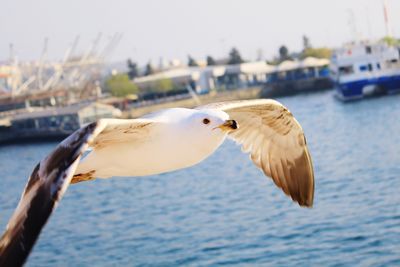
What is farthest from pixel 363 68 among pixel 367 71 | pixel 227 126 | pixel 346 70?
pixel 227 126

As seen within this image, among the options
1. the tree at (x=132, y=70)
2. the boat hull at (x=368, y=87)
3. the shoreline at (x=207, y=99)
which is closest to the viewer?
the boat hull at (x=368, y=87)

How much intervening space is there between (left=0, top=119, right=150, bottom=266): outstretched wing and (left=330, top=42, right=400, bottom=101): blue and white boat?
2181 centimetres

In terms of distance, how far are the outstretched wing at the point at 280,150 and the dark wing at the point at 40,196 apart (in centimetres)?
100

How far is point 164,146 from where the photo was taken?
6.50 ft

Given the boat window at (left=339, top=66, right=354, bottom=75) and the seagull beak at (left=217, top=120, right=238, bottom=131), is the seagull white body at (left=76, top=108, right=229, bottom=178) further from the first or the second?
the boat window at (left=339, top=66, right=354, bottom=75)

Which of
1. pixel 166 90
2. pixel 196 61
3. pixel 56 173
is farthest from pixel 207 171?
pixel 196 61

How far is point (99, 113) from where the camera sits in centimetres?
2494

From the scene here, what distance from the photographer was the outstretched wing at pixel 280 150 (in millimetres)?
2643

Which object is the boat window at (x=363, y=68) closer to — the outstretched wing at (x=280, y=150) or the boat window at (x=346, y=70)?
the boat window at (x=346, y=70)

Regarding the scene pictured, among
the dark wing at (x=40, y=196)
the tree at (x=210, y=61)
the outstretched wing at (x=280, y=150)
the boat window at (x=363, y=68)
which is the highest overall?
the dark wing at (x=40, y=196)

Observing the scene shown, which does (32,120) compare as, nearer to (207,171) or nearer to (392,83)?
(392,83)

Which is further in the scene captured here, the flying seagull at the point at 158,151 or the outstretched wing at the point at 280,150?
the outstretched wing at the point at 280,150

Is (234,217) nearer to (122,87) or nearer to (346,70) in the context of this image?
(346,70)

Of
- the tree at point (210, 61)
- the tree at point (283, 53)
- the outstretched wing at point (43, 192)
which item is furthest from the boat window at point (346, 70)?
the tree at point (210, 61)
